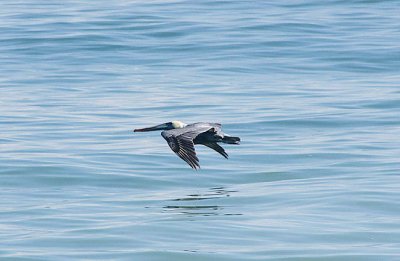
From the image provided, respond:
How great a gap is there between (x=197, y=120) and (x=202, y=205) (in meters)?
6.22

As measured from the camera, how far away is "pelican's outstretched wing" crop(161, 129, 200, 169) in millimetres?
12359

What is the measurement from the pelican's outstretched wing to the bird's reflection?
18.4 inches

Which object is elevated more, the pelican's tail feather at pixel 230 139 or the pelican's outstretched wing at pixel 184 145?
the pelican's tail feather at pixel 230 139

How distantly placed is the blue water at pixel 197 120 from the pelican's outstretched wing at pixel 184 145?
21.6 inches

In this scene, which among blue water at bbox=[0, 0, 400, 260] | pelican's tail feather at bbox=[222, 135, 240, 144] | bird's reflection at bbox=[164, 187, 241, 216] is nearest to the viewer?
blue water at bbox=[0, 0, 400, 260]

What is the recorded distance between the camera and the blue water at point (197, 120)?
1151 centimetres

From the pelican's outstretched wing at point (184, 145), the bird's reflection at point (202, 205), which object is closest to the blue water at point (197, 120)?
the bird's reflection at point (202, 205)

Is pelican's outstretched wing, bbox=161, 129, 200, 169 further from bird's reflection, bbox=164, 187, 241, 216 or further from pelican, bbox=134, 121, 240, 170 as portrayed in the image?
bird's reflection, bbox=164, 187, 241, 216

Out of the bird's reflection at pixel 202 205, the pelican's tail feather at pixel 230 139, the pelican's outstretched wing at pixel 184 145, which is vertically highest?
the pelican's tail feather at pixel 230 139

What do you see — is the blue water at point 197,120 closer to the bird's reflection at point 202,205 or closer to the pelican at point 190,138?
the bird's reflection at point 202,205

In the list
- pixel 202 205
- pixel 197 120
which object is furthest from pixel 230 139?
pixel 197 120

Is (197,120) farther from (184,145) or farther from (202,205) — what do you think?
(184,145)

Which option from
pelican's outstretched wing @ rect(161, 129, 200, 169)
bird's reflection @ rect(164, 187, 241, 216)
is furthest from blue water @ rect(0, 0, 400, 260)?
pelican's outstretched wing @ rect(161, 129, 200, 169)

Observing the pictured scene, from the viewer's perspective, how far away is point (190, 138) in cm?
1270
